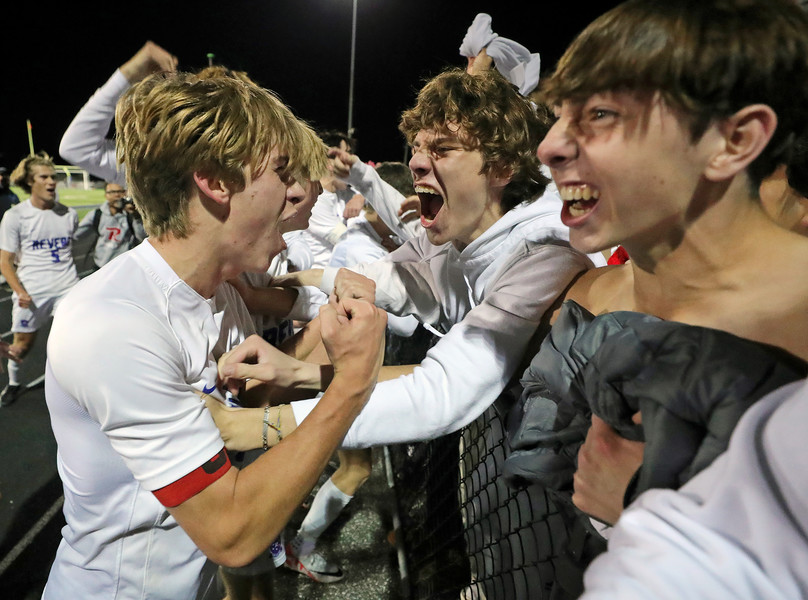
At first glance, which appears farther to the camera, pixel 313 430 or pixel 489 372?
pixel 489 372

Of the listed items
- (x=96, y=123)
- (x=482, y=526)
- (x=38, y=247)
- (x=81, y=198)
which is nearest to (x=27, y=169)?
(x=38, y=247)

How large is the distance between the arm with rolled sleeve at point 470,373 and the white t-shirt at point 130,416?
326 millimetres

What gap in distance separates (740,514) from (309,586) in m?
2.54

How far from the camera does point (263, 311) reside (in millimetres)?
1831

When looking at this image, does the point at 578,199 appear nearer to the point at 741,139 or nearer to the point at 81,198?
the point at 741,139

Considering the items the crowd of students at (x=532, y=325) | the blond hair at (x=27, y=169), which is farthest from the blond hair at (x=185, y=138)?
the blond hair at (x=27, y=169)

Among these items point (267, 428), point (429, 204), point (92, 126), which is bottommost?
point (267, 428)

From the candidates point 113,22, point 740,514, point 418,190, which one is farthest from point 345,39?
point 740,514

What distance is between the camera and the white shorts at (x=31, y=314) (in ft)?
15.1

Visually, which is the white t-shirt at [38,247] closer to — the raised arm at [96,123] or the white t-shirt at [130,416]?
the raised arm at [96,123]

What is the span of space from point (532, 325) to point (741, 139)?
637 mm

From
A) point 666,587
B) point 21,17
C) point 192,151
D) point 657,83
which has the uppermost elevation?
point 657,83

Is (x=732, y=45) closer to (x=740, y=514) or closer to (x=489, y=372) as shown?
(x=740, y=514)

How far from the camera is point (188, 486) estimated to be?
102 centimetres
